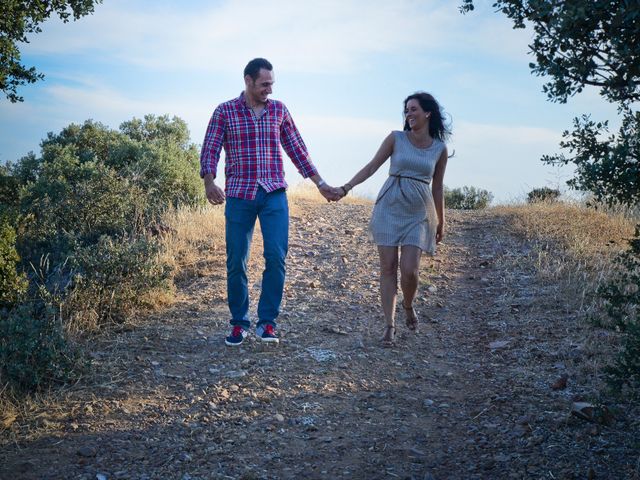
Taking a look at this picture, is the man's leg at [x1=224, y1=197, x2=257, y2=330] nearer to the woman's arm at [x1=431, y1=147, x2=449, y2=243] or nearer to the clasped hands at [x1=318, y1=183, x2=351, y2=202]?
the clasped hands at [x1=318, y1=183, x2=351, y2=202]

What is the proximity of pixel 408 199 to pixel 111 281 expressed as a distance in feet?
11.1

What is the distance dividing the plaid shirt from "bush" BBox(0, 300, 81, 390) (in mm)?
1915

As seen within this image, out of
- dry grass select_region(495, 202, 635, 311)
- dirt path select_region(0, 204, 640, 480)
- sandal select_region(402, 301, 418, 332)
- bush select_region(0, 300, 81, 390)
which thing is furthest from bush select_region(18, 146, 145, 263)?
dry grass select_region(495, 202, 635, 311)

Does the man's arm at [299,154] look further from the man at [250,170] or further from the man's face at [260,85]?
the man's face at [260,85]

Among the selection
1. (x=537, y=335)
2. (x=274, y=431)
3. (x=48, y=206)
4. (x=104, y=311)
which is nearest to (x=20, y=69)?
(x=48, y=206)

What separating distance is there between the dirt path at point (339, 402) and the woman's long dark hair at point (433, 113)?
204cm

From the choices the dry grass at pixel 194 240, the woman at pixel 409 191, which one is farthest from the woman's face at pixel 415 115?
the dry grass at pixel 194 240

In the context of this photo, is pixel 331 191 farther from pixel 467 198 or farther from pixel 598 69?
pixel 467 198

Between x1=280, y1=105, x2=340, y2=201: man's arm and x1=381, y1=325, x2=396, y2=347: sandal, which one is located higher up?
x1=280, y1=105, x2=340, y2=201: man's arm

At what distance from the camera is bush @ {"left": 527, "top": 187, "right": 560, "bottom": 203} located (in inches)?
503

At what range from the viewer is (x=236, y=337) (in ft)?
20.2

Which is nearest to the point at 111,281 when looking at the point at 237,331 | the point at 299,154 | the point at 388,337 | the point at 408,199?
the point at 237,331

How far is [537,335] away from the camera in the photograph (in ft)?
21.5

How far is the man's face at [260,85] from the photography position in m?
5.83
